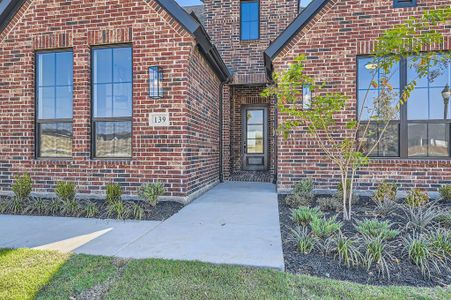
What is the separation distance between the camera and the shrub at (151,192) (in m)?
5.36

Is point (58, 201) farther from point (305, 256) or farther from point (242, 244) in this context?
point (305, 256)

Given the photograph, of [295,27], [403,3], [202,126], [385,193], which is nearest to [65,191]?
[202,126]

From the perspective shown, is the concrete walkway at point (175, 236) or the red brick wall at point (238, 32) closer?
the concrete walkway at point (175, 236)

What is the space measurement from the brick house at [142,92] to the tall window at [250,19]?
137 inches

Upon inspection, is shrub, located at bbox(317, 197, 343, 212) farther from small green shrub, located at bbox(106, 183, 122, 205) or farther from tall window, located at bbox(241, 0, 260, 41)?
tall window, located at bbox(241, 0, 260, 41)

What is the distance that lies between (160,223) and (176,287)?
2.07 m

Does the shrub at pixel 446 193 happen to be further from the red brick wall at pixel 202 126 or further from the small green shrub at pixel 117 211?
the small green shrub at pixel 117 211

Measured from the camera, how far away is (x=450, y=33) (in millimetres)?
6047

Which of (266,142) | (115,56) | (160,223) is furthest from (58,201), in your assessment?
(266,142)

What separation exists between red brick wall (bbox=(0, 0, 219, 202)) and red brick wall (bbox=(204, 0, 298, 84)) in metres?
3.26

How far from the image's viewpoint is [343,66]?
636 cm

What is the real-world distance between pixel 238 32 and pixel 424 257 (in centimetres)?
852

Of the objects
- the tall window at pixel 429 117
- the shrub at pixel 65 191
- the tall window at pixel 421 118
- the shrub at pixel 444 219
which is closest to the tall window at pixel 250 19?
the tall window at pixel 421 118

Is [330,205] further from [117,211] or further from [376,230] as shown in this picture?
[117,211]
